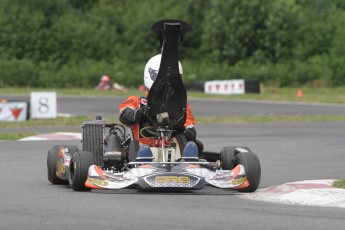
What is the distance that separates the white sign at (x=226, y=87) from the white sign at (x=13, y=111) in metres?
15.4

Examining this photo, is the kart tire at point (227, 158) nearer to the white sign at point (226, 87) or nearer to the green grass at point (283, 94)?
the green grass at point (283, 94)

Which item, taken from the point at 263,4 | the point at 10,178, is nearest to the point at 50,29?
the point at 263,4

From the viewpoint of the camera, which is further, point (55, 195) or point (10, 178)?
point (10, 178)

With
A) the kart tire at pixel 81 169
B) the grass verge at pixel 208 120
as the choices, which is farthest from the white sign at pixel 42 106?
the kart tire at pixel 81 169

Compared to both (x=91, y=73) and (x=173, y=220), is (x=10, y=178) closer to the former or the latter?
(x=173, y=220)

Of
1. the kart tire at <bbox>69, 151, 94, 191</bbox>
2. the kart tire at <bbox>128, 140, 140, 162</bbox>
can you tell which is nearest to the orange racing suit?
the kart tire at <bbox>128, 140, 140, 162</bbox>

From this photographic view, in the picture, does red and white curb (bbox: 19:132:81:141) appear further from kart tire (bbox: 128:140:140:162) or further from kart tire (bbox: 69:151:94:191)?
kart tire (bbox: 69:151:94:191)

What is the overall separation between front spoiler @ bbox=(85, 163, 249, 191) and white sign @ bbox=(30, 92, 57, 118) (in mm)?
16249

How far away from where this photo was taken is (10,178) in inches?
487

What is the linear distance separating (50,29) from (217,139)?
34687mm

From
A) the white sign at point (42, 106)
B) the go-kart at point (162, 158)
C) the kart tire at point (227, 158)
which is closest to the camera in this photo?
the go-kart at point (162, 158)

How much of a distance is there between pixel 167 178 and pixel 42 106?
16.8 metres

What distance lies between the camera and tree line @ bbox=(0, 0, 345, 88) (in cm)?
4788

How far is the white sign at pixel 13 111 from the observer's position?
25969 millimetres
